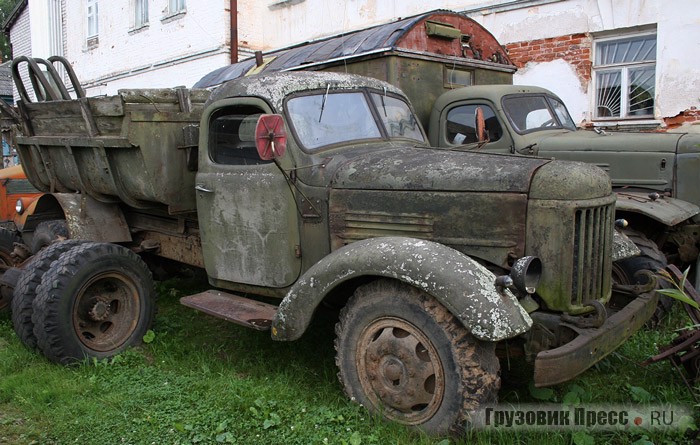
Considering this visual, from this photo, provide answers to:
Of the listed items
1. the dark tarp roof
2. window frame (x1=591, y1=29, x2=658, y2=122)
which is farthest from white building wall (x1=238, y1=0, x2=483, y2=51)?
the dark tarp roof

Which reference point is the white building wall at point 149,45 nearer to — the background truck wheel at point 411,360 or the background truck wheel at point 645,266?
the background truck wheel at point 645,266

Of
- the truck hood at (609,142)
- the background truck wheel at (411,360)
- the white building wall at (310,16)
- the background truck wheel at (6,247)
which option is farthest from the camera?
the white building wall at (310,16)

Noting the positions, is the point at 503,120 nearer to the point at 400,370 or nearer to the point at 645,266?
the point at 645,266

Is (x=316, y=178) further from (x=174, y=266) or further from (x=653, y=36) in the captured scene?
(x=653, y=36)

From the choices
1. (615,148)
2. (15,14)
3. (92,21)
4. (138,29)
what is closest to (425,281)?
(615,148)

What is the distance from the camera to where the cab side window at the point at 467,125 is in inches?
249

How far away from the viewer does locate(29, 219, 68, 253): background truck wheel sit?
5551mm

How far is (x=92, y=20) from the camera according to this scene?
17.7 meters

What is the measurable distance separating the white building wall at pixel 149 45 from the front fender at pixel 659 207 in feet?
32.3

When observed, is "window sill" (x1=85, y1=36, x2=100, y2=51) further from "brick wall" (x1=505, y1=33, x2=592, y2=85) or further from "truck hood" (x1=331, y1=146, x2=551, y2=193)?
"truck hood" (x1=331, y1=146, x2=551, y2=193)

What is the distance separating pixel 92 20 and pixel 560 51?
44.4 ft

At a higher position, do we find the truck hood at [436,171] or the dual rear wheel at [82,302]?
the truck hood at [436,171]

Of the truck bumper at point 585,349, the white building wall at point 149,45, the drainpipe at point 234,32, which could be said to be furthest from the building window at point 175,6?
the truck bumper at point 585,349

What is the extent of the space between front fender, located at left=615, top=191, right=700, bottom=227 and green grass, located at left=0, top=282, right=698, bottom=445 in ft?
2.65
